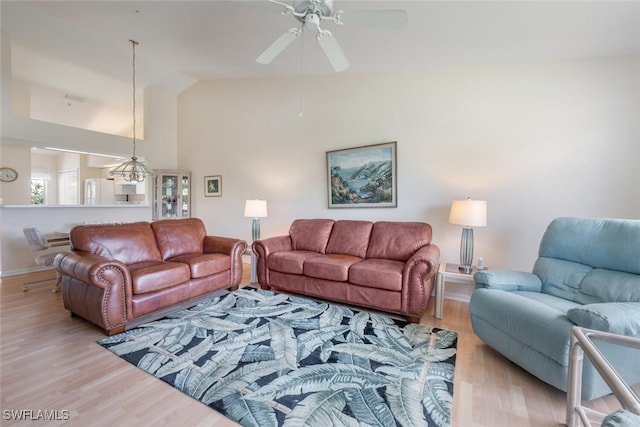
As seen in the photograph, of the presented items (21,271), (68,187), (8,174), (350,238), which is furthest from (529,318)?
(68,187)

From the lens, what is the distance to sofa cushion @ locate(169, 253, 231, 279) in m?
3.01

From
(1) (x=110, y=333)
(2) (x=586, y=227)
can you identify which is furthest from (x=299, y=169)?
(2) (x=586, y=227)

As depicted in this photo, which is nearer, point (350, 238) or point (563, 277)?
point (563, 277)

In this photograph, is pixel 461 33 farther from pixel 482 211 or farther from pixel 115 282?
pixel 115 282

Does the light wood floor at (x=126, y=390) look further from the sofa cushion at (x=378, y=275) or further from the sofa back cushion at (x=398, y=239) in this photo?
the sofa back cushion at (x=398, y=239)

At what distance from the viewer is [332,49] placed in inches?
83.1

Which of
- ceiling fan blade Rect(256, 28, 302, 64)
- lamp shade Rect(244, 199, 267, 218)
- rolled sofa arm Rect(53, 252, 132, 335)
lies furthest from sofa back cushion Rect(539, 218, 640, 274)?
rolled sofa arm Rect(53, 252, 132, 335)

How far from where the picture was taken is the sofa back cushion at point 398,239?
3141 millimetres

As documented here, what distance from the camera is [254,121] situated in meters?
4.79

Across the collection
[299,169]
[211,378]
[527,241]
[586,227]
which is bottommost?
[211,378]

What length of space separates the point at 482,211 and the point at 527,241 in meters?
0.73

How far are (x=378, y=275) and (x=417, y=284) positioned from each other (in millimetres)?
372

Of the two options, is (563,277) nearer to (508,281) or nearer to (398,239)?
(508,281)

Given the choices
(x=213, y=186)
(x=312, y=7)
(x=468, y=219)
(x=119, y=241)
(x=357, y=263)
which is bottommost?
(x=357, y=263)
